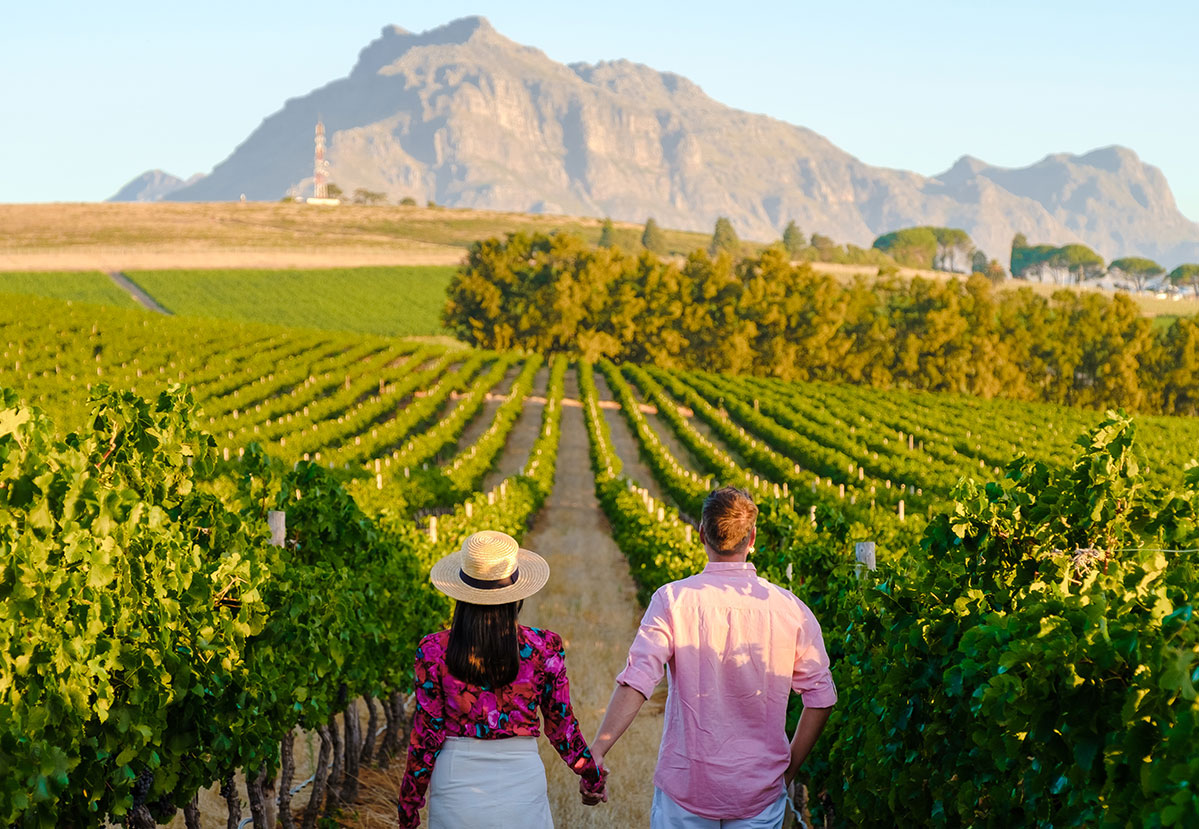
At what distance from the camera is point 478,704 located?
3645 mm

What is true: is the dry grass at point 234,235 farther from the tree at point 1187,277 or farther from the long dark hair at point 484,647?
the long dark hair at point 484,647

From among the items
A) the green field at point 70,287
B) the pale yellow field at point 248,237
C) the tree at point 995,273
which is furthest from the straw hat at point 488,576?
the tree at point 995,273

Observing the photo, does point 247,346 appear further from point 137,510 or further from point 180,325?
point 137,510

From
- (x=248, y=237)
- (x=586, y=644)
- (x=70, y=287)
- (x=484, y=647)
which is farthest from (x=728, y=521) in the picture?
(x=248, y=237)

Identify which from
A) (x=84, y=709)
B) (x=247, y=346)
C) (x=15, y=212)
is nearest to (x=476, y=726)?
(x=84, y=709)

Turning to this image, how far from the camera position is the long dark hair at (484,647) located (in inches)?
143

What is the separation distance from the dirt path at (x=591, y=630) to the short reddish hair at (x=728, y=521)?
12.9 feet

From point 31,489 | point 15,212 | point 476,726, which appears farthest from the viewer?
point 15,212

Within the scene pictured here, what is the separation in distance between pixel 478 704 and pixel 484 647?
20 centimetres

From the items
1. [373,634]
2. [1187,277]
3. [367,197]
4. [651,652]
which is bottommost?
[1187,277]

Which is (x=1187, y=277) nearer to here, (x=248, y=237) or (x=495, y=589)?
(x=248, y=237)

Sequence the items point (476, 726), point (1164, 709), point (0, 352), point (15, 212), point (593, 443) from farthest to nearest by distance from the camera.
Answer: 1. point (15, 212)
2. point (0, 352)
3. point (593, 443)
4. point (476, 726)
5. point (1164, 709)

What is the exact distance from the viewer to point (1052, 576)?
4465 millimetres

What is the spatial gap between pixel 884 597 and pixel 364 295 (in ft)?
283
